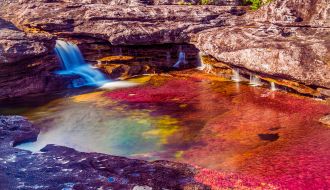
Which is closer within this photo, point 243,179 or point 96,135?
point 243,179

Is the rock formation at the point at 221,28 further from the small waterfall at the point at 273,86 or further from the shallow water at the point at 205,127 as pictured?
the shallow water at the point at 205,127

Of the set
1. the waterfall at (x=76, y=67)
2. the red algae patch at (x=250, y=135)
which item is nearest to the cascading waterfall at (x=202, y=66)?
the red algae patch at (x=250, y=135)

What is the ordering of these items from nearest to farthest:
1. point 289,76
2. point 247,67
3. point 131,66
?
point 289,76 < point 247,67 < point 131,66

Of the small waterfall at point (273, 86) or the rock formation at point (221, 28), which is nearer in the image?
the rock formation at point (221, 28)

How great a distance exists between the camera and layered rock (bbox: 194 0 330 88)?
60.8 feet

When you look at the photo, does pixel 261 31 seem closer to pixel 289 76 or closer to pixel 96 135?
pixel 289 76

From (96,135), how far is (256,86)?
10.6 m

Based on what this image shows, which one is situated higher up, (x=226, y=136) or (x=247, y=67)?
(x=247, y=67)

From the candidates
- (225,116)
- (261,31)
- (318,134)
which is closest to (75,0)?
(261,31)

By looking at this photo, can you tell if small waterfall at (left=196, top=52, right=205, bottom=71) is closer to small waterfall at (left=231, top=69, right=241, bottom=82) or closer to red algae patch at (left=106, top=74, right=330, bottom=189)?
small waterfall at (left=231, top=69, right=241, bottom=82)

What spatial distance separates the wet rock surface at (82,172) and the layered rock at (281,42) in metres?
9.52

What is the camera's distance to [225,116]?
1767 centimetres

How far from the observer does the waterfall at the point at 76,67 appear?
24969mm

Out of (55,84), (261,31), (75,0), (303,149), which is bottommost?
(303,149)
